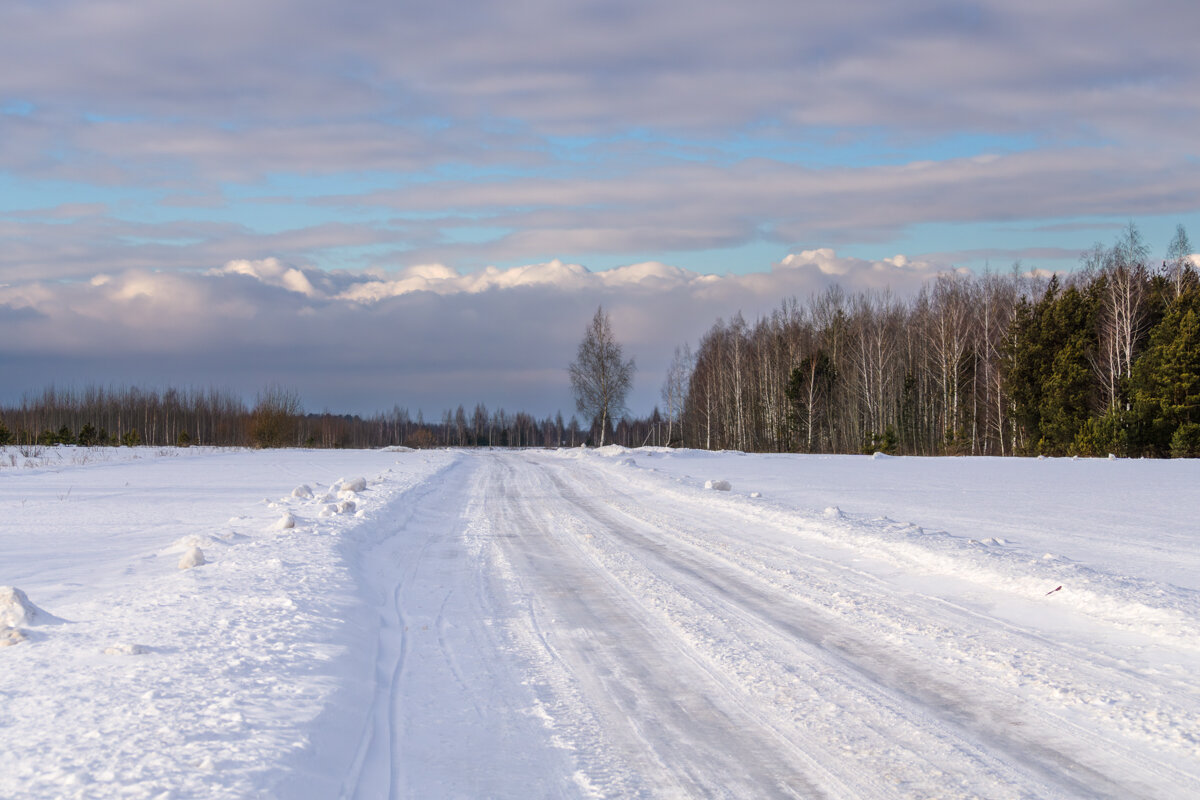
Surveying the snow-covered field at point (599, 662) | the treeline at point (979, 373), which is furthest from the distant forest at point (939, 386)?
the snow-covered field at point (599, 662)

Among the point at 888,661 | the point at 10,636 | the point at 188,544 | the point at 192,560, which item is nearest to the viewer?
the point at 10,636

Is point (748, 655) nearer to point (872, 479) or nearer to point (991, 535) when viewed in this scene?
point (991, 535)

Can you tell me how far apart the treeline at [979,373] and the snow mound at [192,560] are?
3906 cm

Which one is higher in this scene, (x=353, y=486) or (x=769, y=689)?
(x=353, y=486)

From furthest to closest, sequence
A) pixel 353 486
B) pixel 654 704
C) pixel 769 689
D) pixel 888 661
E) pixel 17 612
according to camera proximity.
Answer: pixel 353 486 → pixel 17 612 → pixel 888 661 → pixel 769 689 → pixel 654 704

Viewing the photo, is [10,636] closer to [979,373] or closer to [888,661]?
[888,661]

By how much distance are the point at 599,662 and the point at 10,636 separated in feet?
12.6

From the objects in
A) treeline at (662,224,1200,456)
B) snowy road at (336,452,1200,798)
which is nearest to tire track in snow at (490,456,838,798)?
snowy road at (336,452,1200,798)

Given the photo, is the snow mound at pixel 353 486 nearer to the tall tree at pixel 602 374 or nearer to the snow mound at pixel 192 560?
the snow mound at pixel 192 560

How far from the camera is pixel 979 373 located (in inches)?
2269

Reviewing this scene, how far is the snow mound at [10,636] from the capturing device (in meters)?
5.31

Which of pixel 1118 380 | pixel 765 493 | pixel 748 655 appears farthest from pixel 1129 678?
pixel 1118 380

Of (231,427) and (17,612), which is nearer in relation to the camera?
(17,612)

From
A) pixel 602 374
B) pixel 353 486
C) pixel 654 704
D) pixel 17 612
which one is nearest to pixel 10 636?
pixel 17 612
